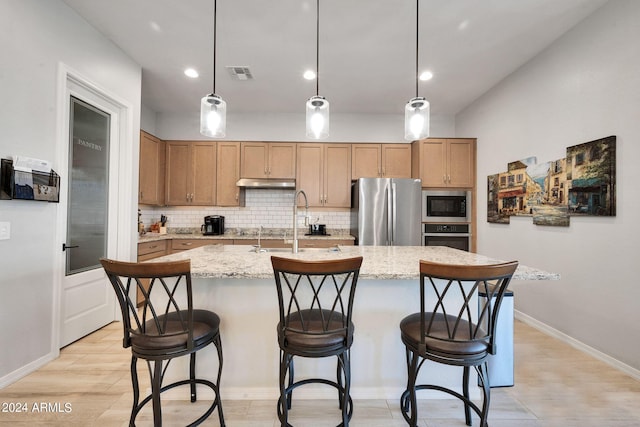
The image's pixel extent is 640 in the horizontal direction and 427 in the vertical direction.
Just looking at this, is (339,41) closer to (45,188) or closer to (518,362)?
(45,188)

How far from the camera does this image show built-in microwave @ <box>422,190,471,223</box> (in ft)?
13.6

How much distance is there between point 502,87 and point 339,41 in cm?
224

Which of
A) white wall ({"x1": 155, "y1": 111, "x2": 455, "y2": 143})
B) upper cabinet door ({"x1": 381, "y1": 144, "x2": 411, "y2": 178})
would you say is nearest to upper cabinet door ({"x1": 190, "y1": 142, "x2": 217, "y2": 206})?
white wall ({"x1": 155, "y1": 111, "x2": 455, "y2": 143})

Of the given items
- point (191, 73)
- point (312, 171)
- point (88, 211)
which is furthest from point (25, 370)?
point (312, 171)

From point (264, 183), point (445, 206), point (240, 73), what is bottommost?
point (445, 206)

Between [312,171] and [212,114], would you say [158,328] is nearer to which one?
[212,114]

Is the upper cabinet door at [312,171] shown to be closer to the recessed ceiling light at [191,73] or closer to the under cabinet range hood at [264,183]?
the under cabinet range hood at [264,183]

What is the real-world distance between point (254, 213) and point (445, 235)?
298 cm

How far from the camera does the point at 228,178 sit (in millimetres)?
4426

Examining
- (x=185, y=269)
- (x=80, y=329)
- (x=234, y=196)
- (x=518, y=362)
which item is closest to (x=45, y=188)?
(x=80, y=329)

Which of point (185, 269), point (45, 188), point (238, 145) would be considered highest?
point (238, 145)

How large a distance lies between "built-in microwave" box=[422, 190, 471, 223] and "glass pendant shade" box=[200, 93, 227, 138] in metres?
3.10

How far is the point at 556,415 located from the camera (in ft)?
5.59

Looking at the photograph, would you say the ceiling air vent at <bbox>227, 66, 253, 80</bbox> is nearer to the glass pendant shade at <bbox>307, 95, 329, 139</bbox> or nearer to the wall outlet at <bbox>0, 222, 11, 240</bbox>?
the glass pendant shade at <bbox>307, 95, 329, 139</bbox>
